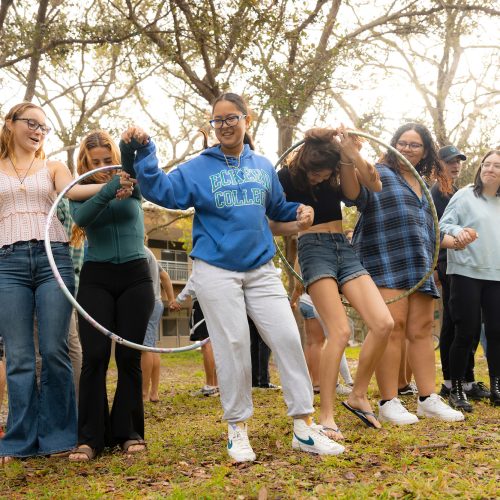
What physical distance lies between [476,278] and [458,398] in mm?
1116

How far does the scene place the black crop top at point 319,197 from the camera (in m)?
5.43

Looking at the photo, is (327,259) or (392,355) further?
(392,355)

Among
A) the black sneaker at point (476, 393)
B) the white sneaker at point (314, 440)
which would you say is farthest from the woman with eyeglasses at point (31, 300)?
the black sneaker at point (476, 393)

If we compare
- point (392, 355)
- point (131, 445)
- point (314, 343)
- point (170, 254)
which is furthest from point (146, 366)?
point (170, 254)

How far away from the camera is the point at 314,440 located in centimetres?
463

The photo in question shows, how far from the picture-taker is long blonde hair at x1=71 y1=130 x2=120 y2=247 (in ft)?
18.3

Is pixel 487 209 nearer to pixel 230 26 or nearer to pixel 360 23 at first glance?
pixel 230 26

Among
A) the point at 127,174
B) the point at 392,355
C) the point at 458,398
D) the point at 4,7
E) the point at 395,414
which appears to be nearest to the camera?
the point at 127,174

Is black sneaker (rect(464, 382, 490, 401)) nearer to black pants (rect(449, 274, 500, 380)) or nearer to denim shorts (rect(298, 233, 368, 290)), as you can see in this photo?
black pants (rect(449, 274, 500, 380))

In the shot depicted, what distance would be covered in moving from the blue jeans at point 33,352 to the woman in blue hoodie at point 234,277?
1.18 metres

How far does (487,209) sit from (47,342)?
426 cm

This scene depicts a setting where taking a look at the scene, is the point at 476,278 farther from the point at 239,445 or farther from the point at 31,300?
the point at 31,300

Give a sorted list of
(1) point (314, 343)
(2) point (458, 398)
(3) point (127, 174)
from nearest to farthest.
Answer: (3) point (127, 174) → (2) point (458, 398) → (1) point (314, 343)

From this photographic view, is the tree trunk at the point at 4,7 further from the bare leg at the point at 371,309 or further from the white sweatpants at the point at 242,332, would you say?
the bare leg at the point at 371,309
